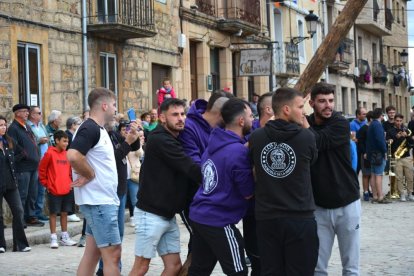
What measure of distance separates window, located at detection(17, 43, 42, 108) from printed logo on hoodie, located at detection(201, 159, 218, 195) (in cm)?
1063

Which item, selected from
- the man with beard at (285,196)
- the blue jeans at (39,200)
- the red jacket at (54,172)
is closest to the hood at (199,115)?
the man with beard at (285,196)

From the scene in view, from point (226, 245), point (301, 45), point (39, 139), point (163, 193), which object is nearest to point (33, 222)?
point (39, 139)

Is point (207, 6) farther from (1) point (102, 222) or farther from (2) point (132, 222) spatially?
(1) point (102, 222)

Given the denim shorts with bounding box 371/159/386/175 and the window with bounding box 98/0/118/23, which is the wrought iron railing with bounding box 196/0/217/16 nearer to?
the window with bounding box 98/0/118/23

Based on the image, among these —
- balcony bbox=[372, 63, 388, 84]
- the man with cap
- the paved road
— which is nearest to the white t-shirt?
the paved road

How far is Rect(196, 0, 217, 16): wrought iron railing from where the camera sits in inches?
965

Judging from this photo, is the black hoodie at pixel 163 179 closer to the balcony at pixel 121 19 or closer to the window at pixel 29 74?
the window at pixel 29 74

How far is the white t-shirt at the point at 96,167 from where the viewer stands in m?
7.16

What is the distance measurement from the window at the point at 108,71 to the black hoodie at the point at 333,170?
13.2m

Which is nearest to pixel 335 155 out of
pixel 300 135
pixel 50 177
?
pixel 300 135

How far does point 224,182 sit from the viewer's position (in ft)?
20.2

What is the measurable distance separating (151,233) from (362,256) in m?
4.37

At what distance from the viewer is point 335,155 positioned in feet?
21.7

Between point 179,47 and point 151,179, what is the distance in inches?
654
